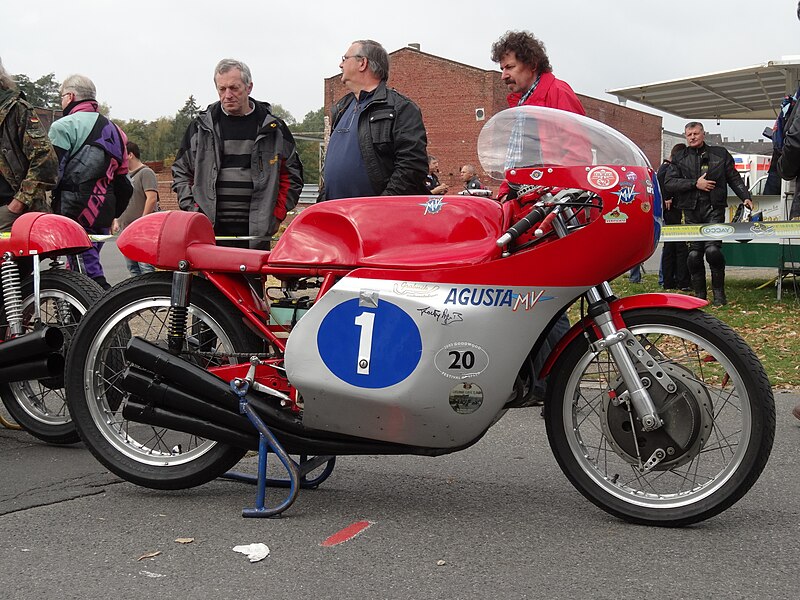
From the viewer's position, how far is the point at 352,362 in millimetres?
3775

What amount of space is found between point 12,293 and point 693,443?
3.43 meters

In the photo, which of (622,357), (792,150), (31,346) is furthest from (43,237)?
(792,150)

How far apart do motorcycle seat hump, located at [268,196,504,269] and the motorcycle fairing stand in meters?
1.86

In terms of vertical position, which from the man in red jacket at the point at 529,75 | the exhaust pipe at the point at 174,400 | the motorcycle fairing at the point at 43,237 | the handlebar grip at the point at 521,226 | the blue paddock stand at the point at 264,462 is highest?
the man in red jacket at the point at 529,75

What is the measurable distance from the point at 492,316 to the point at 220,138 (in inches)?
112

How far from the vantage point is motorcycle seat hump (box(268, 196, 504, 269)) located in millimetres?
3766

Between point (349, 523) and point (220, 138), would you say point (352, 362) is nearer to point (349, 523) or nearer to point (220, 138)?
point (349, 523)

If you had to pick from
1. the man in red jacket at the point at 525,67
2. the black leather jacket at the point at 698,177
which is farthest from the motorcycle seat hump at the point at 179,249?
the black leather jacket at the point at 698,177

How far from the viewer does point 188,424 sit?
13.4 ft

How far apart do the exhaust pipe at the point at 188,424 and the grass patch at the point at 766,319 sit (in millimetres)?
4167

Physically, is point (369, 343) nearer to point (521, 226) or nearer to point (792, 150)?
point (521, 226)

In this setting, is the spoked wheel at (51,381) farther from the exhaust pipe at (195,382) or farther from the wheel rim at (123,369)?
the exhaust pipe at (195,382)

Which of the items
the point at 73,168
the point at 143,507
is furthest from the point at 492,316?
the point at 73,168

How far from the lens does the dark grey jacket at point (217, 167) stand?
5.93 m
